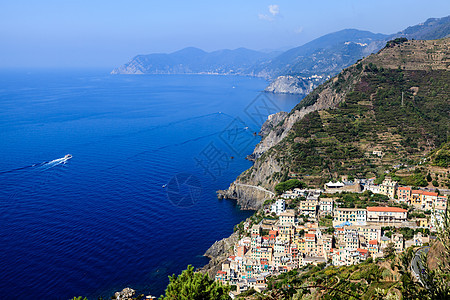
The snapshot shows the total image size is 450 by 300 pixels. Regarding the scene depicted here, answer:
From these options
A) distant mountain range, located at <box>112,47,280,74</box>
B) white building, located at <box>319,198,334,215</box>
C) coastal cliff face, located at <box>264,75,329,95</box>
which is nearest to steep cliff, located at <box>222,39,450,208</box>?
white building, located at <box>319,198,334,215</box>

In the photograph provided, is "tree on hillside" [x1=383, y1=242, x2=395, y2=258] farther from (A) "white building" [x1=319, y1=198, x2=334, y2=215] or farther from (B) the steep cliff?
(B) the steep cliff

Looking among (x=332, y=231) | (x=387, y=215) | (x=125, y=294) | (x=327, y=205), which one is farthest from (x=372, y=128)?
(x=125, y=294)

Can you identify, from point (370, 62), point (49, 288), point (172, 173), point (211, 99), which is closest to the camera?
point (49, 288)

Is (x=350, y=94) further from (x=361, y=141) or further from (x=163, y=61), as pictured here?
(x=163, y=61)

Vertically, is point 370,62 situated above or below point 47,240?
above

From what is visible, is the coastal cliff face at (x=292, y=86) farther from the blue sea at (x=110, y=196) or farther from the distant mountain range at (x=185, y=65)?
the distant mountain range at (x=185, y=65)

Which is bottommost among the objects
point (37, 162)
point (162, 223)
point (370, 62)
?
point (162, 223)

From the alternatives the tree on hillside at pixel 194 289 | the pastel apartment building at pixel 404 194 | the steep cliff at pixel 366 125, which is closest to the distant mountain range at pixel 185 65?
the steep cliff at pixel 366 125

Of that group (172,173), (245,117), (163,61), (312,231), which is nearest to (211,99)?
(245,117)
